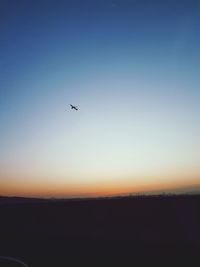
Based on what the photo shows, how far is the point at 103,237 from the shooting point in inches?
1070

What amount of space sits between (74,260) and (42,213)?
30.9 m

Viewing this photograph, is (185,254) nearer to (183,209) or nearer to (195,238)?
(195,238)

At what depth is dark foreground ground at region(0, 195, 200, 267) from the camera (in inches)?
738

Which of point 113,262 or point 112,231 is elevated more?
point 112,231

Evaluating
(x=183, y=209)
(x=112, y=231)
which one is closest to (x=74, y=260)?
(x=112, y=231)

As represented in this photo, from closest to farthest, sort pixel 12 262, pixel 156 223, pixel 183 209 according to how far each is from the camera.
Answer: pixel 12 262 → pixel 156 223 → pixel 183 209

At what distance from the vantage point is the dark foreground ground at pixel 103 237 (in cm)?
1875

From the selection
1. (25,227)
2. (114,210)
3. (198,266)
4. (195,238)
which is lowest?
(198,266)

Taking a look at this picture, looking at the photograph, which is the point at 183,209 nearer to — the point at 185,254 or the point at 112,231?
the point at 112,231

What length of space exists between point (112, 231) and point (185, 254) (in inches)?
488

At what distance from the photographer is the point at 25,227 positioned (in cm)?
3656

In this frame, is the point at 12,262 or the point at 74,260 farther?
the point at 74,260

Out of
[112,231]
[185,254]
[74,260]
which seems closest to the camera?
[74,260]

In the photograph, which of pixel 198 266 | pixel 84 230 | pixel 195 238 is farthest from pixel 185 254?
pixel 84 230
